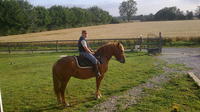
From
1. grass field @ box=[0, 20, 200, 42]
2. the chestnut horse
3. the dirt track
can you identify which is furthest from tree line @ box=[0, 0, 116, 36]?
the chestnut horse

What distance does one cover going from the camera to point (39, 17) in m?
73.9

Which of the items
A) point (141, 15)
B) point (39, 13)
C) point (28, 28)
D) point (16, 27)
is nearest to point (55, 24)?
point (39, 13)

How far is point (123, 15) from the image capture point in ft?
495

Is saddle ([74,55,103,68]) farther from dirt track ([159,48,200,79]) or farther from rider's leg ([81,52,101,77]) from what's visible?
dirt track ([159,48,200,79])

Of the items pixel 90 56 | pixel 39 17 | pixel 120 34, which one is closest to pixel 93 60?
pixel 90 56

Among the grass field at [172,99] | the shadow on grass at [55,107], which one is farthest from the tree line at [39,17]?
the grass field at [172,99]

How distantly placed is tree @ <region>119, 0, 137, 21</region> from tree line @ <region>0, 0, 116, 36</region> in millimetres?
33221

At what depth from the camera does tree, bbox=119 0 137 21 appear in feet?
486

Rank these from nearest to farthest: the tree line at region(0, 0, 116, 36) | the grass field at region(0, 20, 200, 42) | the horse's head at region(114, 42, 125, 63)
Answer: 1. the horse's head at region(114, 42, 125, 63)
2. the grass field at region(0, 20, 200, 42)
3. the tree line at region(0, 0, 116, 36)

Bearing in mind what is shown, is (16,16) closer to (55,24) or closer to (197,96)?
(55,24)

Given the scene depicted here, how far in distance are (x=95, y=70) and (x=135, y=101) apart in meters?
1.74

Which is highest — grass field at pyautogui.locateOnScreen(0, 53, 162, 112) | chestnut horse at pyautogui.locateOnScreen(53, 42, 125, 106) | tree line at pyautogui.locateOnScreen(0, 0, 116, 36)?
tree line at pyautogui.locateOnScreen(0, 0, 116, 36)

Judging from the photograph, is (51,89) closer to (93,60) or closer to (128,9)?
(93,60)

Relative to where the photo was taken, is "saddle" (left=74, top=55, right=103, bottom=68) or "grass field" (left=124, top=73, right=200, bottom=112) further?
"saddle" (left=74, top=55, right=103, bottom=68)
